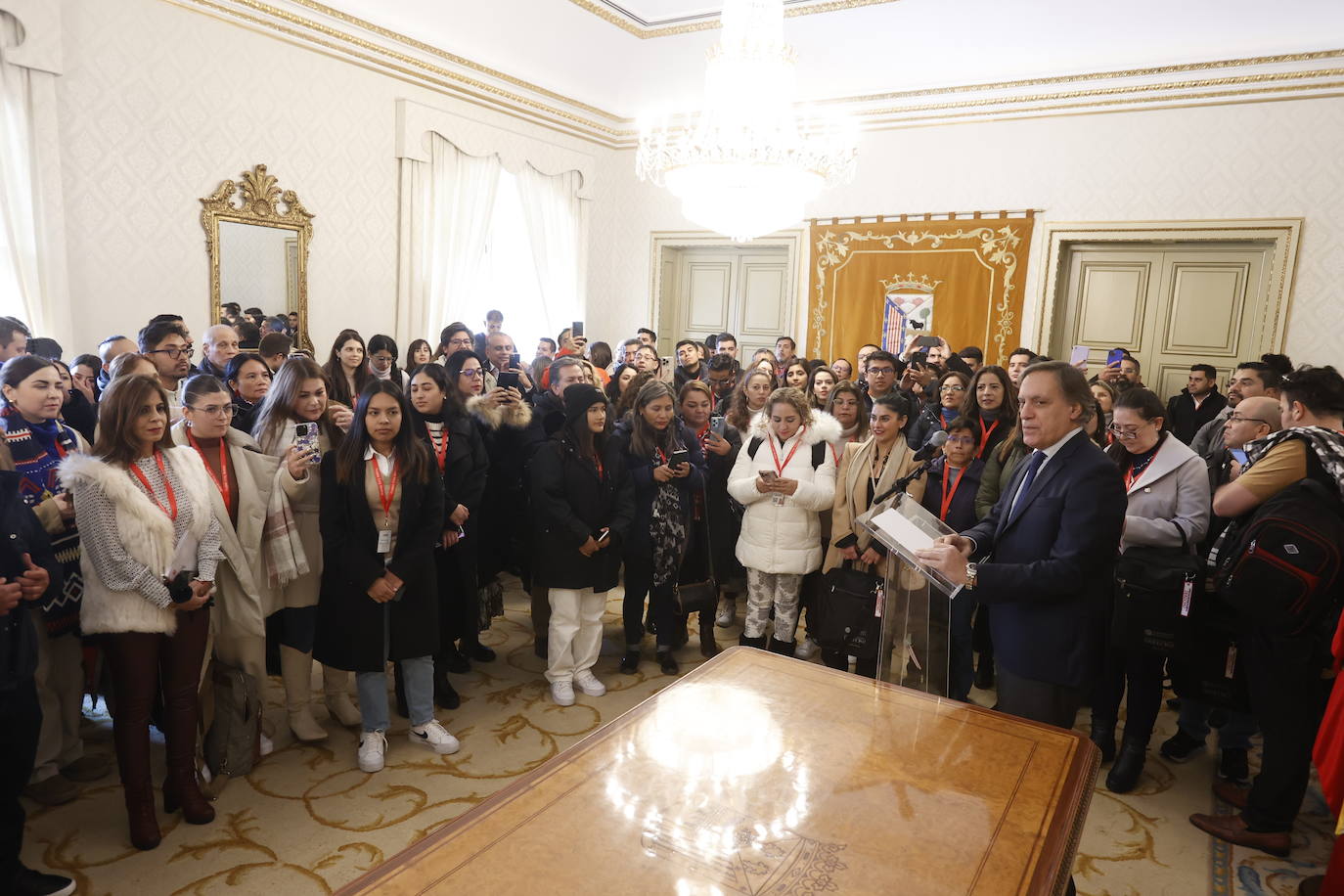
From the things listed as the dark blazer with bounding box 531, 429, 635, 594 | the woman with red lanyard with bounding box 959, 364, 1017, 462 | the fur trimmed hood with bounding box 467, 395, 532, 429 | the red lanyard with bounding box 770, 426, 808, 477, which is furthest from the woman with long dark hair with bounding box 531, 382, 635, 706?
the woman with red lanyard with bounding box 959, 364, 1017, 462

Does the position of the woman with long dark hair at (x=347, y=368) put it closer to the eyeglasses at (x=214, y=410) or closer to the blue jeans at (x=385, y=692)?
the eyeglasses at (x=214, y=410)

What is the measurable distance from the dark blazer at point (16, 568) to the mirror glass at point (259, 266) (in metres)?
4.29

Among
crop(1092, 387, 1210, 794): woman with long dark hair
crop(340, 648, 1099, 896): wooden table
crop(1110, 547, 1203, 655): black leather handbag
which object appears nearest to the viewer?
crop(340, 648, 1099, 896): wooden table

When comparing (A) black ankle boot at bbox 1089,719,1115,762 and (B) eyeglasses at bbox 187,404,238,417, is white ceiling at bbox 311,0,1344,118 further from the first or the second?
(A) black ankle boot at bbox 1089,719,1115,762

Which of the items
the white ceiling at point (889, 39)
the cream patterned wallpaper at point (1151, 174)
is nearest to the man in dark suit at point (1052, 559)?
the white ceiling at point (889, 39)

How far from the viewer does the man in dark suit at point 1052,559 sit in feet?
7.34

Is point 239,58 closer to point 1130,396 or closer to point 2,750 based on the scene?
point 2,750

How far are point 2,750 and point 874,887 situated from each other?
2324 mm

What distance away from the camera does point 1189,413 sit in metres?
6.63

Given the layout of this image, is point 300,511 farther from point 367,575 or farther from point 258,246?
point 258,246

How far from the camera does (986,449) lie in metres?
3.78

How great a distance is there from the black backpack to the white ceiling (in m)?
5.63

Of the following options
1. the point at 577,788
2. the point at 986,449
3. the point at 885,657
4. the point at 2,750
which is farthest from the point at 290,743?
the point at 986,449

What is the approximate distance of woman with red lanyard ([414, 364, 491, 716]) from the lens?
3547 mm
